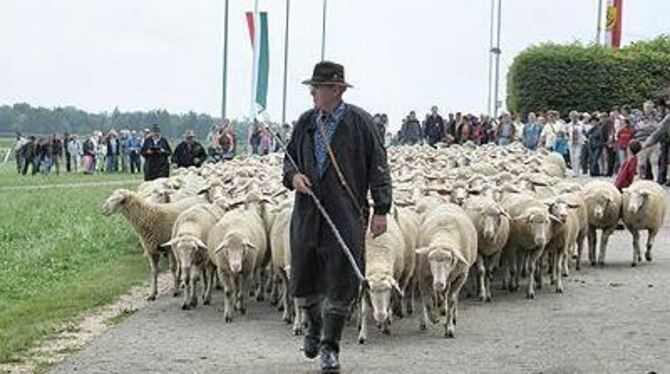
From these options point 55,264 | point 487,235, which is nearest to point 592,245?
point 487,235

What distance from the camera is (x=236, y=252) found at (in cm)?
1306

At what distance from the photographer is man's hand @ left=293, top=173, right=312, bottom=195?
30.3ft

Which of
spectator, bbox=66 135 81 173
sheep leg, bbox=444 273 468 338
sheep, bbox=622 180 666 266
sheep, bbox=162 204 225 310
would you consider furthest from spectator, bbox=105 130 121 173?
sheep leg, bbox=444 273 468 338

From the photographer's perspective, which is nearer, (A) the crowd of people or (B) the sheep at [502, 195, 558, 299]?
(B) the sheep at [502, 195, 558, 299]

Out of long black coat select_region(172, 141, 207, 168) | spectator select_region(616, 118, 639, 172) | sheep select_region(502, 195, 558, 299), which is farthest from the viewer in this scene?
spectator select_region(616, 118, 639, 172)

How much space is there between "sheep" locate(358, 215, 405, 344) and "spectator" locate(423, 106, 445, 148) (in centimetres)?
2955

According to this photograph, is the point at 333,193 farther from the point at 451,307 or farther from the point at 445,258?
the point at 451,307

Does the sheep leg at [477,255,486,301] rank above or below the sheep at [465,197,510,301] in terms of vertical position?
below

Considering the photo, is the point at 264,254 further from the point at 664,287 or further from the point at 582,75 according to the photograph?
the point at 582,75

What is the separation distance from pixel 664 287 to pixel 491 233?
7.31ft

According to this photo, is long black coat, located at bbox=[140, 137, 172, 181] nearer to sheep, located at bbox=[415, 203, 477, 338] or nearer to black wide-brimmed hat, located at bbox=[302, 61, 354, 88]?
sheep, located at bbox=[415, 203, 477, 338]

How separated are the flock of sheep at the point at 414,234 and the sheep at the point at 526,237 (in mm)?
17

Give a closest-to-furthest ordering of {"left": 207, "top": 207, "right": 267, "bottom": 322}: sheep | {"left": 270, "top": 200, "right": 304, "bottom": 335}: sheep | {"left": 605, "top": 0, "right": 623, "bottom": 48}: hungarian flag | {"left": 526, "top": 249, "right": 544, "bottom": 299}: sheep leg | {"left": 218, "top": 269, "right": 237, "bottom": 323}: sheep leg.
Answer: {"left": 270, "top": 200, "right": 304, "bottom": 335}: sheep → {"left": 218, "top": 269, "right": 237, "bottom": 323}: sheep leg → {"left": 207, "top": 207, "right": 267, "bottom": 322}: sheep → {"left": 526, "top": 249, "right": 544, "bottom": 299}: sheep leg → {"left": 605, "top": 0, "right": 623, "bottom": 48}: hungarian flag

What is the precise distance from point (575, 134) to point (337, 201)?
25378 millimetres
